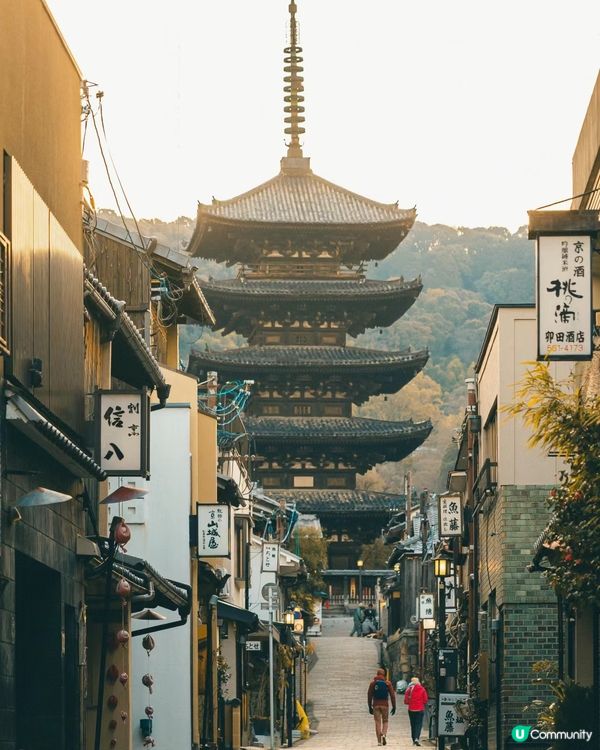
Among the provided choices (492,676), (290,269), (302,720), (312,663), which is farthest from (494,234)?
(492,676)

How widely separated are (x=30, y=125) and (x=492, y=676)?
15.5 meters

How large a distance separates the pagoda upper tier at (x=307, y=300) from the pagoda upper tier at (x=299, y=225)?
1817 millimetres

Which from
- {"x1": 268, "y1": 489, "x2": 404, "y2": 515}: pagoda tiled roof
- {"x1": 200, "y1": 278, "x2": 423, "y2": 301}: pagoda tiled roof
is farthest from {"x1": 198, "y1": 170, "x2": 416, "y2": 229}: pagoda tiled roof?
{"x1": 268, "y1": 489, "x2": 404, "y2": 515}: pagoda tiled roof

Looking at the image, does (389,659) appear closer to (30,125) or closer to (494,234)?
(30,125)

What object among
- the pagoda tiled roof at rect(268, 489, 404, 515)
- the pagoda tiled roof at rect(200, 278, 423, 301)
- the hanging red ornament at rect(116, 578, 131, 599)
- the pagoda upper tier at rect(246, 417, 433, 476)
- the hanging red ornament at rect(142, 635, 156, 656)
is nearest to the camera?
the hanging red ornament at rect(116, 578, 131, 599)

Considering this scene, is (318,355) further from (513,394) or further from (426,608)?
(513,394)

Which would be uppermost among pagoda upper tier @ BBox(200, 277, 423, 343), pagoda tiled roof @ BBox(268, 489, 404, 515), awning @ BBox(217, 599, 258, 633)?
pagoda upper tier @ BBox(200, 277, 423, 343)

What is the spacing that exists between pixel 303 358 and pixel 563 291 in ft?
180

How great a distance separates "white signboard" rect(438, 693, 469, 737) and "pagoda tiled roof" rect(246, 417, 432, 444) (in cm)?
4144

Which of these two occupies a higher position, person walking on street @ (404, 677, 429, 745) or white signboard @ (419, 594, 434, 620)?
white signboard @ (419, 594, 434, 620)

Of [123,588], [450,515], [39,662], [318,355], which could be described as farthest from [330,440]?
[39,662]

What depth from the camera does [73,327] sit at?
1520cm

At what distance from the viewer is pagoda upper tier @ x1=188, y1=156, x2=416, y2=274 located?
2773 inches

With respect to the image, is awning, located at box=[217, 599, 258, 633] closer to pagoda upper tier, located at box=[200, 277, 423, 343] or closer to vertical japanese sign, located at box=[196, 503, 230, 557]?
vertical japanese sign, located at box=[196, 503, 230, 557]
